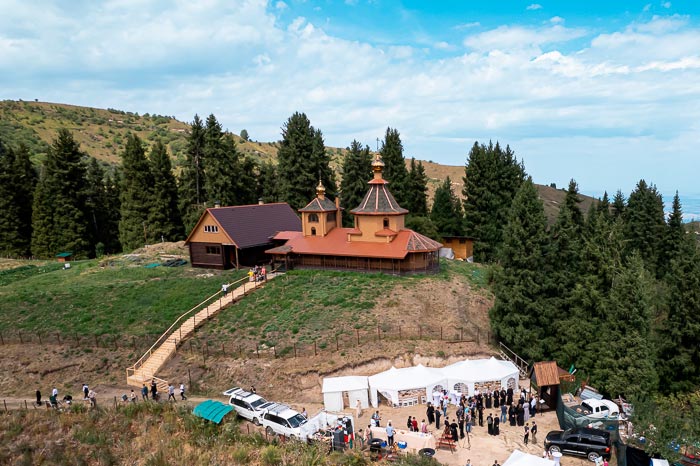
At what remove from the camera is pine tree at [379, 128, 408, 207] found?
60938mm

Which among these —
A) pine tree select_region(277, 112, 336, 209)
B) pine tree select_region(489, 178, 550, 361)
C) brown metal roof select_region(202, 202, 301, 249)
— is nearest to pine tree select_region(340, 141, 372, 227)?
pine tree select_region(277, 112, 336, 209)

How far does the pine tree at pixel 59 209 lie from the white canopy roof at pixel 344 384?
147 feet

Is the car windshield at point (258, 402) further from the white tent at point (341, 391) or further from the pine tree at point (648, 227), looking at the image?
the pine tree at point (648, 227)

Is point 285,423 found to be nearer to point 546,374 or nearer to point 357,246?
point 546,374

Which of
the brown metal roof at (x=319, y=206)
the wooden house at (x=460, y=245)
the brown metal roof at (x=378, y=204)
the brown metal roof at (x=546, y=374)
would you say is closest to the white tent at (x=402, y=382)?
the brown metal roof at (x=546, y=374)

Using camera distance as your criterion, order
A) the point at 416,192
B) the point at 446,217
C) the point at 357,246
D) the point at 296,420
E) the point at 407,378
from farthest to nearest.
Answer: the point at 416,192
the point at 446,217
the point at 357,246
the point at 407,378
the point at 296,420

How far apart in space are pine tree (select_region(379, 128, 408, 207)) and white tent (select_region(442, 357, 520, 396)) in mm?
34158

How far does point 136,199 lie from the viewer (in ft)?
193

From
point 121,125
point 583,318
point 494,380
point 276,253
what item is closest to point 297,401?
point 494,380

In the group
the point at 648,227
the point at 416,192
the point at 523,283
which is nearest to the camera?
the point at 523,283

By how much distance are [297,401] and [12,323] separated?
2435 centimetres

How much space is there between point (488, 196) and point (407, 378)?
1351 inches

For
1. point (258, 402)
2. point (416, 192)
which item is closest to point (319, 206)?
point (258, 402)

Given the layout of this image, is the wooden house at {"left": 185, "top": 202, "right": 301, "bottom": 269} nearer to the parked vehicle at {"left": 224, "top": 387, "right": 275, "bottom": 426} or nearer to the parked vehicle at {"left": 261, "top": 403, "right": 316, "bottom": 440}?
the parked vehicle at {"left": 224, "top": 387, "right": 275, "bottom": 426}
